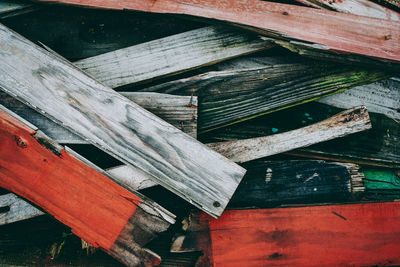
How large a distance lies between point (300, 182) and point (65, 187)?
4.54 ft

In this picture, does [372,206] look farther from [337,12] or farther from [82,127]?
[82,127]

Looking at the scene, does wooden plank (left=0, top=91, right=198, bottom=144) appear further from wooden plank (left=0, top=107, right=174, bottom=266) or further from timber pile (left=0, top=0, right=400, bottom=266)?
wooden plank (left=0, top=107, right=174, bottom=266)

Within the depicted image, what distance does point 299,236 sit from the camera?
5.11 feet

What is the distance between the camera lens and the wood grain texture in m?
1.60

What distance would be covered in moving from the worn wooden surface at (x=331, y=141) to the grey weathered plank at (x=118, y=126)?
323 mm

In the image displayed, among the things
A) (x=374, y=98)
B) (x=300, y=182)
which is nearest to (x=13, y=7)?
(x=300, y=182)

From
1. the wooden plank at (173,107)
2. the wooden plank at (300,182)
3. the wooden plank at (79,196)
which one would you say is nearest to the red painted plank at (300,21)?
the wooden plank at (173,107)

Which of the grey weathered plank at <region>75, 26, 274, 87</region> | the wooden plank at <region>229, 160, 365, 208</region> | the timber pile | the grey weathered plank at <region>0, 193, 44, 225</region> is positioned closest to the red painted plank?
the timber pile

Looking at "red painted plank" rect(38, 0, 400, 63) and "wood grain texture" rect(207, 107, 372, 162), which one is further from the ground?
"red painted plank" rect(38, 0, 400, 63)

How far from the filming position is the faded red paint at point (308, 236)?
153 centimetres

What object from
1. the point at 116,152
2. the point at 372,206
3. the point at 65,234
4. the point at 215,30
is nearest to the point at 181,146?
the point at 116,152

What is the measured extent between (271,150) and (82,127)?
1.11 m

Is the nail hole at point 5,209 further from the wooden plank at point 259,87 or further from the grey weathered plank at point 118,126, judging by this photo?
the wooden plank at point 259,87

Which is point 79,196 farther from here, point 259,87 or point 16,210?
point 259,87
